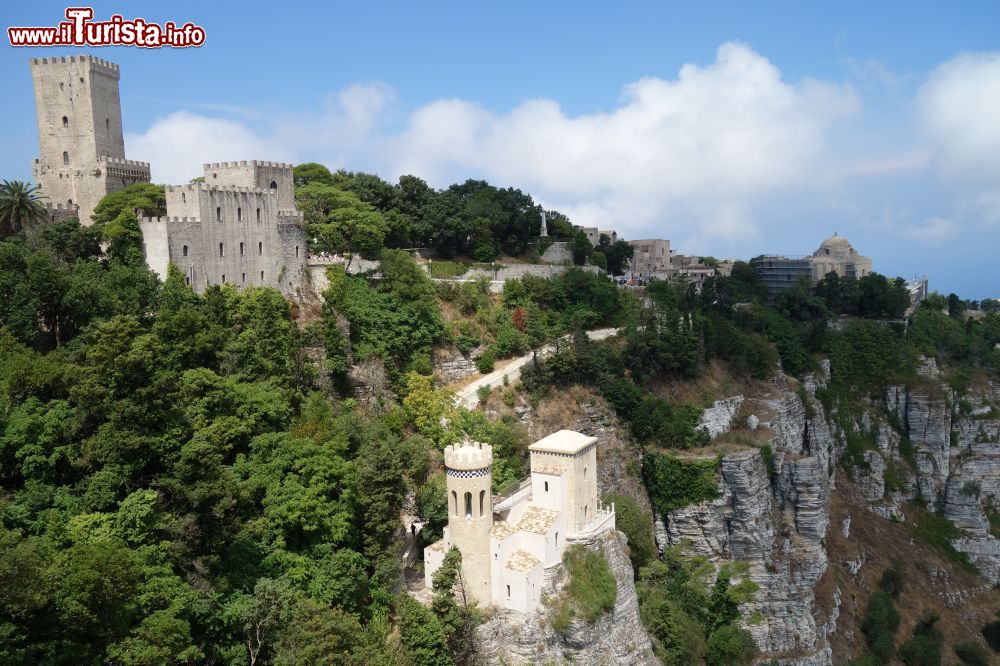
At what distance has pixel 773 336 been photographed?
195 feet

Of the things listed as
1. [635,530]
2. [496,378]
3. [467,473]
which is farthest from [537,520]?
[496,378]

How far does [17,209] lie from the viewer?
109ft

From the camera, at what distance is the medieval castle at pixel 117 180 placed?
117 ft

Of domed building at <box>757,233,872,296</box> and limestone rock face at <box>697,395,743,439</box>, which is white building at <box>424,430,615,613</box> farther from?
domed building at <box>757,233,872,296</box>

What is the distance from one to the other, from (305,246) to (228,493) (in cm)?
1980

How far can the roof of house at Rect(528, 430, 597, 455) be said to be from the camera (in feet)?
96.0

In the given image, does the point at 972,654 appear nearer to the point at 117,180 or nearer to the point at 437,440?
the point at 437,440

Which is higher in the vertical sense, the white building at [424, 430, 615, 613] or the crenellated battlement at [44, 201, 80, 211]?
the crenellated battlement at [44, 201, 80, 211]

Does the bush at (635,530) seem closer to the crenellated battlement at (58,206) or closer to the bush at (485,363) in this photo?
the bush at (485,363)

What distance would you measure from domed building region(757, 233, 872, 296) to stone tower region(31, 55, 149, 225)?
201 feet

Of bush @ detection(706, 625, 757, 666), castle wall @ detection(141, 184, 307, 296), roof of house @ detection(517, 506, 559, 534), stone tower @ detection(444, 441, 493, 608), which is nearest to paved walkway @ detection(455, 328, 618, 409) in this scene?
roof of house @ detection(517, 506, 559, 534)

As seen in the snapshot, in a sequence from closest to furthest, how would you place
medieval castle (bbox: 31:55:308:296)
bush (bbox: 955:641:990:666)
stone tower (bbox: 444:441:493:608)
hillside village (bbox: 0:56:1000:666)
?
hillside village (bbox: 0:56:1000:666) < stone tower (bbox: 444:441:493:608) < medieval castle (bbox: 31:55:308:296) < bush (bbox: 955:641:990:666)

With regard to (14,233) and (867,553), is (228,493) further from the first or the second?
(867,553)

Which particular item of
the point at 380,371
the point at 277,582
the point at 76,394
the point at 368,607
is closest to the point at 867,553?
the point at 380,371
